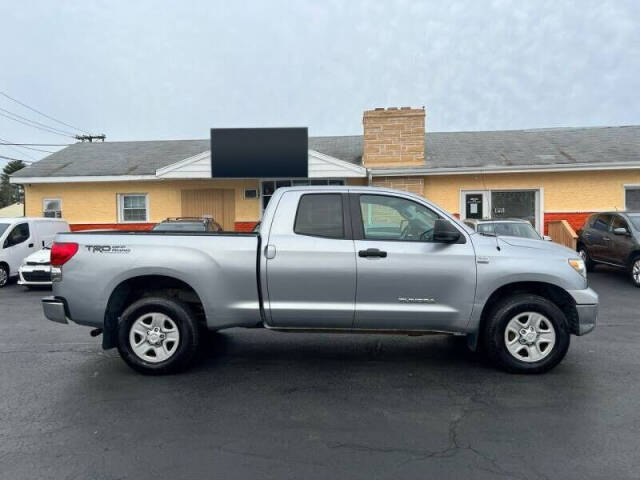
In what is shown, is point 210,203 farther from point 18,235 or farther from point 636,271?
point 636,271

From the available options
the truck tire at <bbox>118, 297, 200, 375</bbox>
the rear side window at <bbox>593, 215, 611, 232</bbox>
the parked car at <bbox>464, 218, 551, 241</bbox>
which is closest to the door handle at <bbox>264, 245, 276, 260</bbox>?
the truck tire at <bbox>118, 297, 200, 375</bbox>

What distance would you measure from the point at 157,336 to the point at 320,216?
2057 millimetres

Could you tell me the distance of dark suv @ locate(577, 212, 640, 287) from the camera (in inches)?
412

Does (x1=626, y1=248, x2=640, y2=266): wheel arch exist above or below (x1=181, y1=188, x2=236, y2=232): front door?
below

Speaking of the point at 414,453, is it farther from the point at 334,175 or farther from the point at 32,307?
the point at 334,175

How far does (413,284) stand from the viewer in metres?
4.57

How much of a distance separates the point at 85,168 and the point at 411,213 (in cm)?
1484

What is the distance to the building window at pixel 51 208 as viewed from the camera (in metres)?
16.3

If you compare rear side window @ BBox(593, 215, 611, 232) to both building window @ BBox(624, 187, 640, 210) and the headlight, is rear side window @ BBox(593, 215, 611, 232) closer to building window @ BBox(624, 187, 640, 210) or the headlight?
building window @ BBox(624, 187, 640, 210)

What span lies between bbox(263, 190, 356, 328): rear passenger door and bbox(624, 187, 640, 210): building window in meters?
13.7

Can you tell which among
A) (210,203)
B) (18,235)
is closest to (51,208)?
(18,235)

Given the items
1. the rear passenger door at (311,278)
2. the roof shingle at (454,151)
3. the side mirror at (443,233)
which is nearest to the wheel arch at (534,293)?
the side mirror at (443,233)

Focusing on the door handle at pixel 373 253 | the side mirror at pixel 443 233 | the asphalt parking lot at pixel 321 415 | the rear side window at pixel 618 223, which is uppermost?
the rear side window at pixel 618 223

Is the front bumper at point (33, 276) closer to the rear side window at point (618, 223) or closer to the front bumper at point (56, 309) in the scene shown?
the front bumper at point (56, 309)
